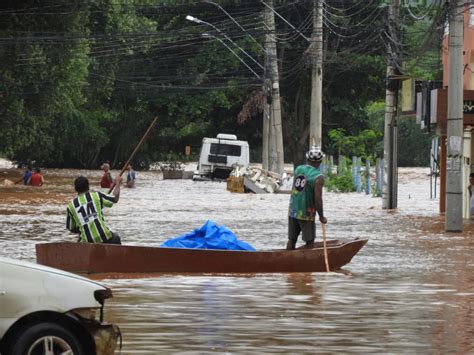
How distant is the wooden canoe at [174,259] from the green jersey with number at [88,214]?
0.60 feet

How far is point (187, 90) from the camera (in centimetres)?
8575

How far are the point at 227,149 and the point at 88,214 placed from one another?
57.9m

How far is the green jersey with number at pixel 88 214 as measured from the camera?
58.1ft

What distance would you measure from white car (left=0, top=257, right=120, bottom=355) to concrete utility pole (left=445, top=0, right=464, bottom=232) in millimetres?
20740

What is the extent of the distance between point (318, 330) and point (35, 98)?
2131 inches

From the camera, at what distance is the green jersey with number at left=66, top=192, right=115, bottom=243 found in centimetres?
1772

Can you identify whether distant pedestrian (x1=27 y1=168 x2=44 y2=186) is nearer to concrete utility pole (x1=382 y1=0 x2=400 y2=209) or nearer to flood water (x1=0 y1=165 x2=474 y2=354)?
concrete utility pole (x1=382 y1=0 x2=400 y2=209)

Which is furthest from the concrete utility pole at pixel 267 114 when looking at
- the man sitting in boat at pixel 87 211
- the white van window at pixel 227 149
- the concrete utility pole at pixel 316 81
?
the man sitting in boat at pixel 87 211

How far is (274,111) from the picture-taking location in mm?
65688

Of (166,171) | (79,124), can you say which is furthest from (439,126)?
(79,124)

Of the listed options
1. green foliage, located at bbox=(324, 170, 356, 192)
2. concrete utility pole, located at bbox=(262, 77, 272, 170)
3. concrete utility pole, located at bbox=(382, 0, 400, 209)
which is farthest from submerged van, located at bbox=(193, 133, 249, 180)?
concrete utility pole, located at bbox=(382, 0, 400, 209)

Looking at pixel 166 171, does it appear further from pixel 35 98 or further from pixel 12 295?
pixel 12 295

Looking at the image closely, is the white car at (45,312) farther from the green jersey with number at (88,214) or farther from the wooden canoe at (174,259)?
the wooden canoe at (174,259)

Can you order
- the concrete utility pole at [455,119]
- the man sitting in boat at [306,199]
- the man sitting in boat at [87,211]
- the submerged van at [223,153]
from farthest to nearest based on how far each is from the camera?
the submerged van at [223,153] < the concrete utility pole at [455,119] < the man sitting in boat at [306,199] < the man sitting in boat at [87,211]
